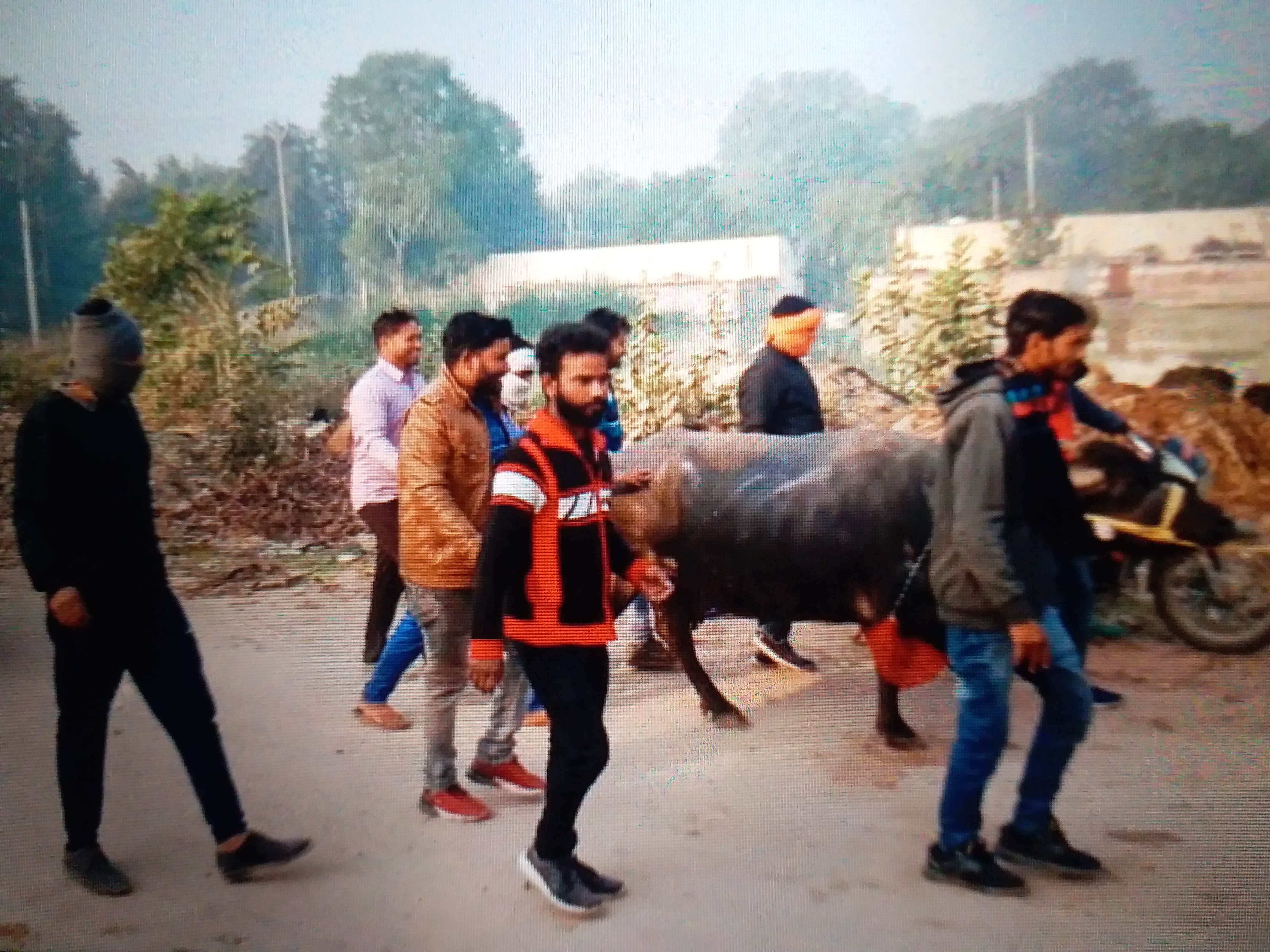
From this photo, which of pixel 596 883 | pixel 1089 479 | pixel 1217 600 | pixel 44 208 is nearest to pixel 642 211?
pixel 44 208

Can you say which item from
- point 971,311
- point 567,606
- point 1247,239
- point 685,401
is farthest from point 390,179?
point 567,606

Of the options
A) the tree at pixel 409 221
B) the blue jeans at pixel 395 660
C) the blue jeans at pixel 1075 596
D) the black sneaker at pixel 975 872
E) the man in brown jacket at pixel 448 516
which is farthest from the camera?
the tree at pixel 409 221

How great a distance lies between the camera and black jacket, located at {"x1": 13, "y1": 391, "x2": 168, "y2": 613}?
3197 millimetres

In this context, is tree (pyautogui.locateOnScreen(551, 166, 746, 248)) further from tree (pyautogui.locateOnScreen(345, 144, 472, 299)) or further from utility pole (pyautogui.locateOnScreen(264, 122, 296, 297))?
utility pole (pyautogui.locateOnScreen(264, 122, 296, 297))

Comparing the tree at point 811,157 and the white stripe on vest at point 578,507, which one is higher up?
the tree at point 811,157

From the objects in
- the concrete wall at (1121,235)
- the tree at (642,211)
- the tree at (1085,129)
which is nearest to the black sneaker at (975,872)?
the concrete wall at (1121,235)

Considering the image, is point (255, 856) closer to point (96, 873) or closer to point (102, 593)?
point (96, 873)

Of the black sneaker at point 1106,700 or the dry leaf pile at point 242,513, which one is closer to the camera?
the black sneaker at point 1106,700

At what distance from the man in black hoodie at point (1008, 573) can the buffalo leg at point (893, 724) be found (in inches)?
43.0

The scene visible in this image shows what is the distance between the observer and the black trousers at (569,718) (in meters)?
3.05

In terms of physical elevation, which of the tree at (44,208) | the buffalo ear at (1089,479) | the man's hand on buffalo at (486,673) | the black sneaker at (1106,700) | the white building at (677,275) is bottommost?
the black sneaker at (1106,700)

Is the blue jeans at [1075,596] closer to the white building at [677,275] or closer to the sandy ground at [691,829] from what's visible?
the sandy ground at [691,829]

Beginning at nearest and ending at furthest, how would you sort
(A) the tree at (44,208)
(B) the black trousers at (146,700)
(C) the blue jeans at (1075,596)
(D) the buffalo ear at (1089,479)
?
1. (B) the black trousers at (146,700)
2. (C) the blue jeans at (1075,596)
3. (D) the buffalo ear at (1089,479)
4. (A) the tree at (44,208)

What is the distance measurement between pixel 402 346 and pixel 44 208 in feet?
15.9
